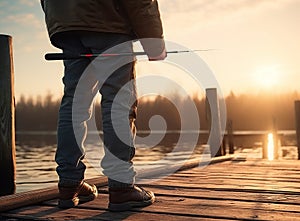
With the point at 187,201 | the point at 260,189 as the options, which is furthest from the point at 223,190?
the point at 187,201

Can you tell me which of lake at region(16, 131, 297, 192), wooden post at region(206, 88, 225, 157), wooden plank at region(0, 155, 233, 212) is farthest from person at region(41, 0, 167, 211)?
wooden post at region(206, 88, 225, 157)

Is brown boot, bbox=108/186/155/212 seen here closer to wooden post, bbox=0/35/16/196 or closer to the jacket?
the jacket

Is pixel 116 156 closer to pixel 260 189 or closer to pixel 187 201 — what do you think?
pixel 187 201

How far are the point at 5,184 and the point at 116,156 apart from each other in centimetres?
154

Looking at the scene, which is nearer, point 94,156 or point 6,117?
point 6,117

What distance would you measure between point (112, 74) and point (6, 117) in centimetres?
148

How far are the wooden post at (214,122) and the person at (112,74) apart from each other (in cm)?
486

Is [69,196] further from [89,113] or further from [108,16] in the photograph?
[108,16]

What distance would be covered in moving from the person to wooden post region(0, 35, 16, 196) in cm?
100

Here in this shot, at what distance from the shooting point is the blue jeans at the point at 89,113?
2342 mm

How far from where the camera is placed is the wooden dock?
2172 millimetres

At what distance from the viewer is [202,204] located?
2.46 meters

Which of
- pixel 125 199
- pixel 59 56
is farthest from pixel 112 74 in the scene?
pixel 125 199

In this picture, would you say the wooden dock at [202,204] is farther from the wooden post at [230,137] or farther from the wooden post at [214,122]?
the wooden post at [230,137]
